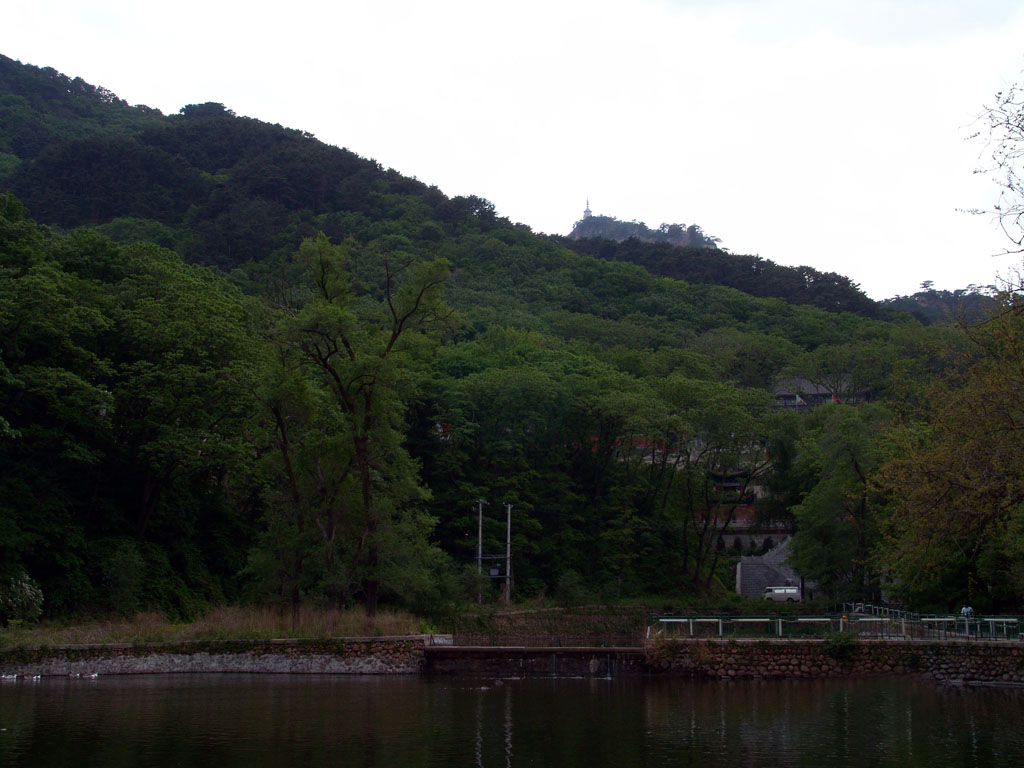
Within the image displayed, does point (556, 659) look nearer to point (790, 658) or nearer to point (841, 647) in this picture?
point (790, 658)

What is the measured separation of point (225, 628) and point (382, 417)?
8319 millimetres

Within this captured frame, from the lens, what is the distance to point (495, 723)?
62.4 feet

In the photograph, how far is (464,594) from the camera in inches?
1748

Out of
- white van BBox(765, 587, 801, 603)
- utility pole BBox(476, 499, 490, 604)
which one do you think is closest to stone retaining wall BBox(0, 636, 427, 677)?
utility pole BBox(476, 499, 490, 604)

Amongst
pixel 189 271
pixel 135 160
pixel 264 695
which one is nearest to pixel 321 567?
pixel 264 695

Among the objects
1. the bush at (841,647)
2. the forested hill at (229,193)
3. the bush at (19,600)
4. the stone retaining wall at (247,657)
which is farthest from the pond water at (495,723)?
the forested hill at (229,193)

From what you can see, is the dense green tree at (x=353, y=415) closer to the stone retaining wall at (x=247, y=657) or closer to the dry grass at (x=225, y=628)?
the dry grass at (x=225, y=628)

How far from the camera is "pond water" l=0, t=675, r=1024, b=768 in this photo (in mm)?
15031

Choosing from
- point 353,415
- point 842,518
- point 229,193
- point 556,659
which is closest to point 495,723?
point 556,659

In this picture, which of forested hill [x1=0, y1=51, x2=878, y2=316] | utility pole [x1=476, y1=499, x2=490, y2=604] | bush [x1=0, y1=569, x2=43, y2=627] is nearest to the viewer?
bush [x1=0, y1=569, x2=43, y2=627]

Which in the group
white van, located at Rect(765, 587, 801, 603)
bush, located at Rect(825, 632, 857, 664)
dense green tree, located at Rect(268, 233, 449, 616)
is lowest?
white van, located at Rect(765, 587, 801, 603)

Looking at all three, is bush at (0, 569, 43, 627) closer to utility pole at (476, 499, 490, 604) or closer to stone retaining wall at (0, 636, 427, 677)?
stone retaining wall at (0, 636, 427, 677)

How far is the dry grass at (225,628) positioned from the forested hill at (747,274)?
99.8 m

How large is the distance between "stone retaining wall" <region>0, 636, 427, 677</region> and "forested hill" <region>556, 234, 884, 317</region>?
10091cm
